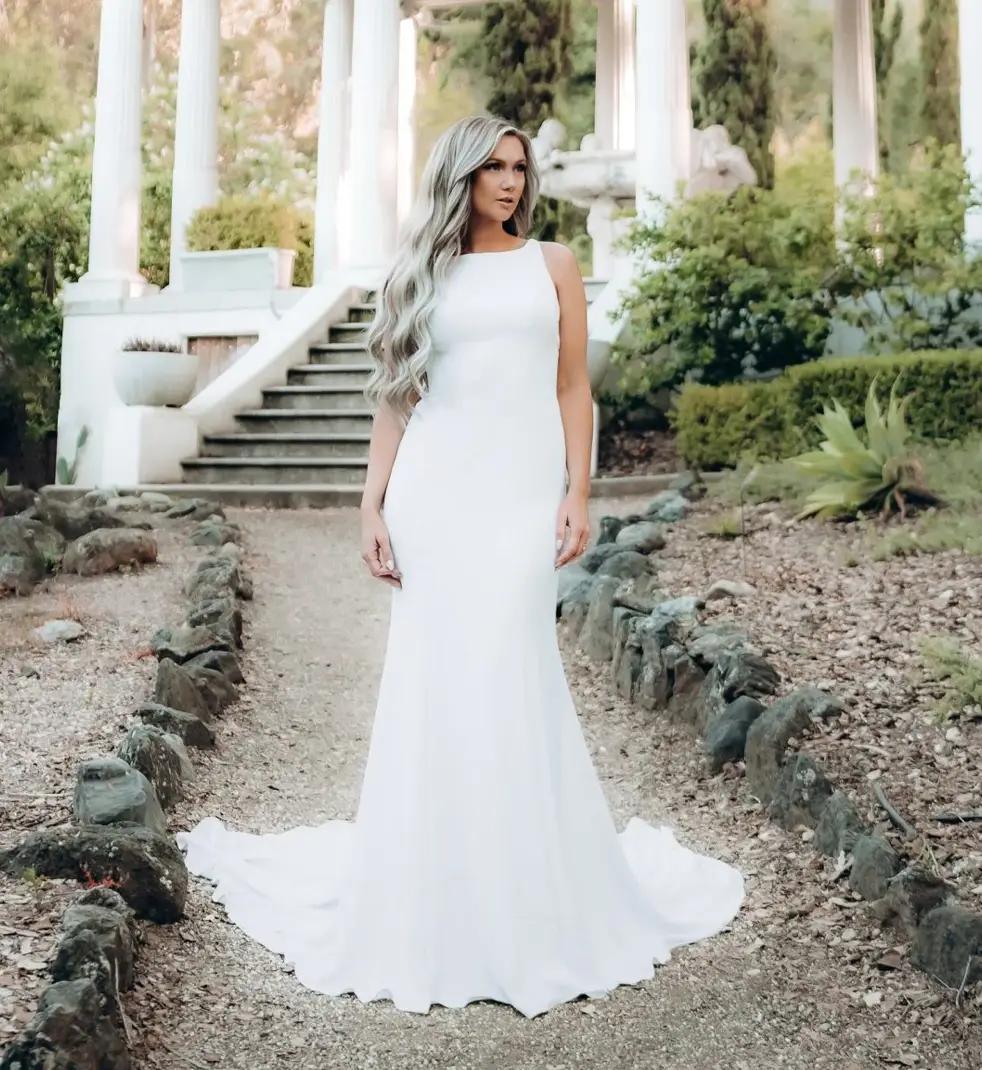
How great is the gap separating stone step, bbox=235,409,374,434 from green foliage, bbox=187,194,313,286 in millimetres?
3902

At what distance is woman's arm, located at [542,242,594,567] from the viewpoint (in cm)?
326

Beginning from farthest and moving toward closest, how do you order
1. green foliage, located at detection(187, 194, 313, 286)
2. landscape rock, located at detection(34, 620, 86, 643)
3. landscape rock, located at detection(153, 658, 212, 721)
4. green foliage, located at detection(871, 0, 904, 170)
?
green foliage, located at detection(871, 0, 904, 170) → green foliage, located at detection(187, 194, 313, 286) → landscape rock, located at detection(34, 620, 86, 643) → landscape rock, located at detection(153, 658, 212, 721)

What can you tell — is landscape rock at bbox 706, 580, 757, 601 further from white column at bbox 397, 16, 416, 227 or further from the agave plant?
white column at bbox 397, 16, 416, 227

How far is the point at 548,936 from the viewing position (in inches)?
122

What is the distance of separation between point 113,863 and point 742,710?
235cm

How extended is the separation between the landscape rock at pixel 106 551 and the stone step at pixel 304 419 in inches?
170

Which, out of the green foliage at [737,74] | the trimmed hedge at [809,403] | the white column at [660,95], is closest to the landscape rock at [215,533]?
the trimmed hedge at [809,403]

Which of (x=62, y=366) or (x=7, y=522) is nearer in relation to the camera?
(x=7, y=522)

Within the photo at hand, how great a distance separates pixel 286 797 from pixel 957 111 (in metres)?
21.3

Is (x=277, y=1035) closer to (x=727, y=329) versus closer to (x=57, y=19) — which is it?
(x=727, y=329)

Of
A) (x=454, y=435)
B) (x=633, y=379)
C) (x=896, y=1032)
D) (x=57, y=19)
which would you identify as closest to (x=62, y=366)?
(x=633, y=379)

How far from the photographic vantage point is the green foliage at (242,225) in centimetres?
1504

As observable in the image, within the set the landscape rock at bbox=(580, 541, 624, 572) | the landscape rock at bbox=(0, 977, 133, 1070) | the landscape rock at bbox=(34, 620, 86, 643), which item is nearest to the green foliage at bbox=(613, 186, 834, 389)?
the landscape rock at bbox=(580, 541, 624, 572)

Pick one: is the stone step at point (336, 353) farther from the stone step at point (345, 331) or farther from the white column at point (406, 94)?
the white column at point (406, 94)
